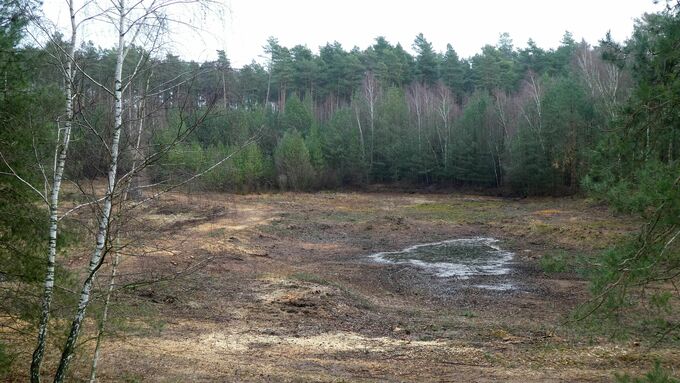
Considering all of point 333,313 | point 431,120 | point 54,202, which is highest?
point 431,120

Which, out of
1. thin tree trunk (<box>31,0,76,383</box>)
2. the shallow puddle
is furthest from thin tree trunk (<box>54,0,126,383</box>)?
the shallow puddle

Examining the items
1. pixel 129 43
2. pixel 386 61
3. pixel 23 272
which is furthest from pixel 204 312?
pixel 386 61

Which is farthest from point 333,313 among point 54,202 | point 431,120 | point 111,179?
point 431,120

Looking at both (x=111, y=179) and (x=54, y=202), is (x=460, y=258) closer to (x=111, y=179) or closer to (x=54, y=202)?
(x=54, y=202)

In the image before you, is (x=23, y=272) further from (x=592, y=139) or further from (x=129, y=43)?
(x=592, y=139)

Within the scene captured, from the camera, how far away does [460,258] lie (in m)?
23.4

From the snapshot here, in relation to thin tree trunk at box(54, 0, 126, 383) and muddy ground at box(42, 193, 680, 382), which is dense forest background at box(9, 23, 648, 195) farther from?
thin tree trunk at box(54, 0, 126, 383)

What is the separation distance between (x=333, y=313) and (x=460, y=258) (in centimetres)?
1009

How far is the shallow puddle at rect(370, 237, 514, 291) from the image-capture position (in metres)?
20.1

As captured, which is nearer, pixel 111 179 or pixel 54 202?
pixel 111 179

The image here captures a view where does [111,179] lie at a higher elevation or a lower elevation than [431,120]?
lower

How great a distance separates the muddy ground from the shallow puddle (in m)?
0.63

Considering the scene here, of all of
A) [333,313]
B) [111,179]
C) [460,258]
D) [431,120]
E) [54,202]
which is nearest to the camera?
[111,179]

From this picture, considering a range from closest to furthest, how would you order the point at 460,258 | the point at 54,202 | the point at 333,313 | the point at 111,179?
the point at 111,179
the point at 54,202
the point at 333,313
the point at 460,258
